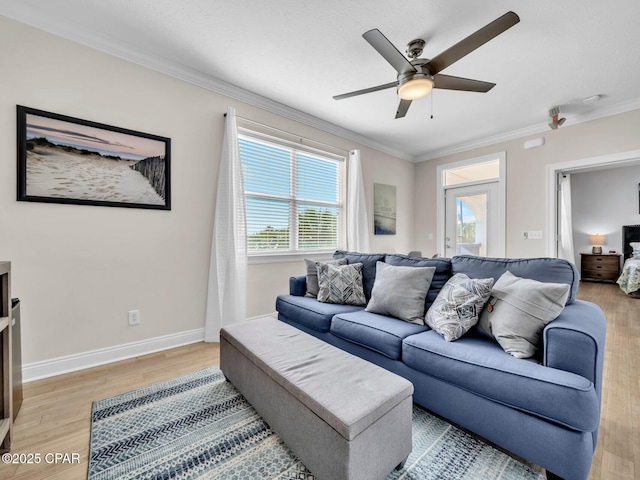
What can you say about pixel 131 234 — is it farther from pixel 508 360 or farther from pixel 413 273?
pixel 508 360

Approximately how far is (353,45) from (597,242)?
24.1 ft

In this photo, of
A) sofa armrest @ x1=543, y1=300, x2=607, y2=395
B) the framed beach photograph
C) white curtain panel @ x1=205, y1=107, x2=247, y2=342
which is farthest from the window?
sofa armrest @ x1=543, y1=300, x2=607, y2=395

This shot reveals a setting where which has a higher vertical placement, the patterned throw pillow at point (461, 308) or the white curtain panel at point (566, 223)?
the white curtain panel at point (566, 223)

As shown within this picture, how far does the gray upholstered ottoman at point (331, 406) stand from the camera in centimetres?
101

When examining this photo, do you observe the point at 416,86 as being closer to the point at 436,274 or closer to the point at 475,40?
the point at 475,40

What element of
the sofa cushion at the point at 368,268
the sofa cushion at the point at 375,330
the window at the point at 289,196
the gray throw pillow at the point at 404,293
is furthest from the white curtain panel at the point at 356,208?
the sofa cushion at the point at 375,330

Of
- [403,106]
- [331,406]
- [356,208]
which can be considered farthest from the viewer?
[356,208]

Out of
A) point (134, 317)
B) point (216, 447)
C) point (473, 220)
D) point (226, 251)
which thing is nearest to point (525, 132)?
point (473, 220)

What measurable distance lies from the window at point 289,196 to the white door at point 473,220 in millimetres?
2169

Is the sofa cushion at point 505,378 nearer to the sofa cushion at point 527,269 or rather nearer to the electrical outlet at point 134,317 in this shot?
the sofa cushion at point 527,269

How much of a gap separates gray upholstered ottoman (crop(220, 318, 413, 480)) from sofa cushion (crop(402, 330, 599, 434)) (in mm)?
350

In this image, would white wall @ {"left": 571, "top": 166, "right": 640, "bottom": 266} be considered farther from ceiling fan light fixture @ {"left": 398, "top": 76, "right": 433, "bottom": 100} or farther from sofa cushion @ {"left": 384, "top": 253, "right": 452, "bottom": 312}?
ceiling fan light fixture @ {"left": 398, "top": 76, "right": 433, "bottom": 100}

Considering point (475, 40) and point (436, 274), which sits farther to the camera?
point (436, 274)

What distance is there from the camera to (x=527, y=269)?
1.76 m
